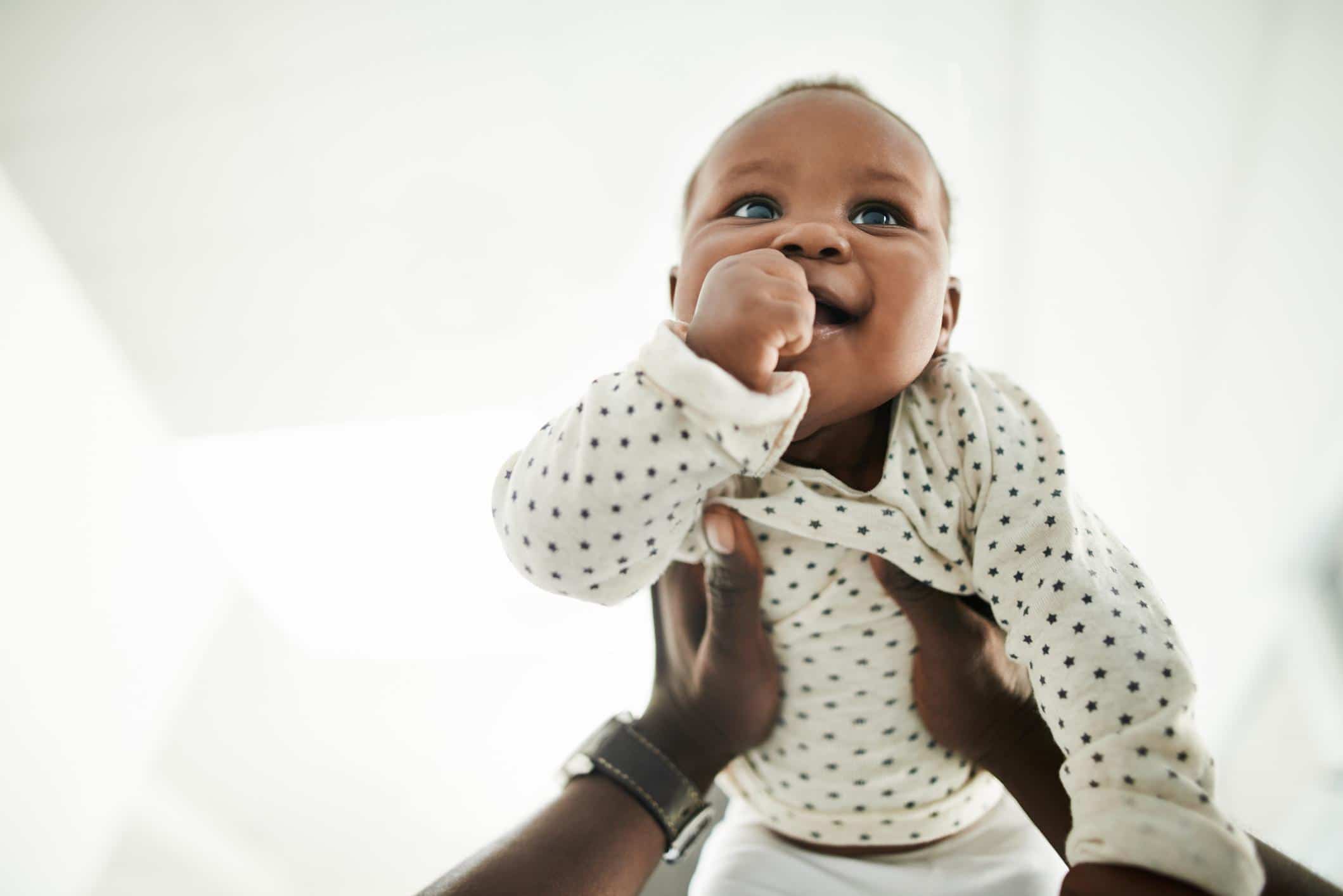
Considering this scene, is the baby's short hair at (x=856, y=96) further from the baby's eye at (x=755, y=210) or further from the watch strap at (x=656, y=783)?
the watch strap at (x=656, y=783)

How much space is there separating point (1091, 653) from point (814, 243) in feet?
1.00

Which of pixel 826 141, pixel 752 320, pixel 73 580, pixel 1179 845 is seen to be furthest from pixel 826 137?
pixel 73 580

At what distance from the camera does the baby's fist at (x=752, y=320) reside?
1.30 feet

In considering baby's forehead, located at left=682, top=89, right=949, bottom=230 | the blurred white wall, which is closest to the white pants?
baby's forehead, located at left=682, top=89, right=949, bottom=230

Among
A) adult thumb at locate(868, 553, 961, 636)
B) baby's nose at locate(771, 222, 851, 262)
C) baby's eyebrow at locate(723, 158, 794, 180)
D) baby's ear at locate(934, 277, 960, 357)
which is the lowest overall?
adult thumb at locate(868, 553, 961, 636)

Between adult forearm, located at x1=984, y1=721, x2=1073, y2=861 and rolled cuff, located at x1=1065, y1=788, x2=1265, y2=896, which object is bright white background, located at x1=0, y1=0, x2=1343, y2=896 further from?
rolled cuff, located at x1=1065, y1=788, x2=1265, y2=896

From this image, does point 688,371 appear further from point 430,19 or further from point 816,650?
point 430,19

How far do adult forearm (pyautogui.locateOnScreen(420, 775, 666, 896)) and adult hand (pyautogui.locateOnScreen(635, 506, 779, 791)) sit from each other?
7 centimetres

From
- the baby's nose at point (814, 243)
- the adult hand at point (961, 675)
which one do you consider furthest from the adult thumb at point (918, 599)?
the baby's nose at point (814, 243)

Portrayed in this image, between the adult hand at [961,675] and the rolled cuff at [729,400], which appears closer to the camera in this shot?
the rolled cuff at [729,400]

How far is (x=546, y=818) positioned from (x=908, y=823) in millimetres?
308

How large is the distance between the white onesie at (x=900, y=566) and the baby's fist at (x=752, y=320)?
0.02 meters

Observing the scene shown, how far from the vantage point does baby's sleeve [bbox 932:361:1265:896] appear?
0.35 m

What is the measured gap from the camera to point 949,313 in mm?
648
